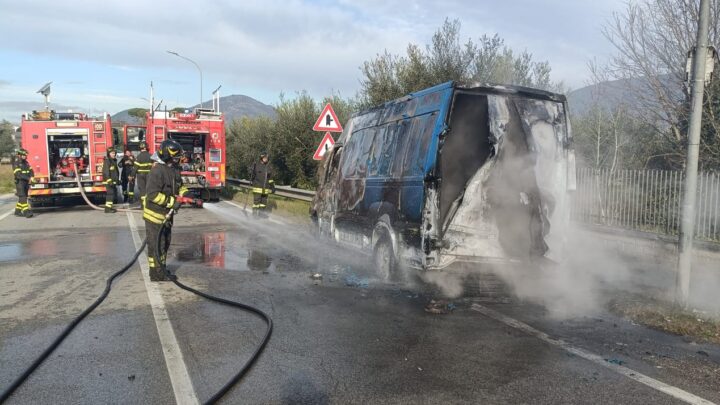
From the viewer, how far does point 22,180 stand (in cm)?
1541

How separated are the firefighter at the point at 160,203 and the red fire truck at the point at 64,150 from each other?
441 inches

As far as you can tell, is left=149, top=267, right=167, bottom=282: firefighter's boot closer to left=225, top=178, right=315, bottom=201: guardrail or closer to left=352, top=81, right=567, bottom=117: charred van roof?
left=352, top=81, right=567, bottom=117: charred van roof

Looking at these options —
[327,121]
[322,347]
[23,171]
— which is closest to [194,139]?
[23,171]

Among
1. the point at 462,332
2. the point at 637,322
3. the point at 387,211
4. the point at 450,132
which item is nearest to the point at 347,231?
the point at 387,211

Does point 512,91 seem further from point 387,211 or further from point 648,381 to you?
point 648,381

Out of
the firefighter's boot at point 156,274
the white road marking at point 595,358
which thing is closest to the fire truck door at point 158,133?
the firefighter's boot at point 156,274

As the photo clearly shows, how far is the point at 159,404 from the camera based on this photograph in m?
3.62

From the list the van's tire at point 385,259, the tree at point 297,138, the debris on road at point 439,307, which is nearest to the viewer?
the debris on road at point 439,307

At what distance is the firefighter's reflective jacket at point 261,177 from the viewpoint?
48.5ft

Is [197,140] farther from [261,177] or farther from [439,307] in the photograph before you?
[439,307]

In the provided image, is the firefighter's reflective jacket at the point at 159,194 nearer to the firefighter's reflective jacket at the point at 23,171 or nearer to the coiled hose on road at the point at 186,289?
the coiled hose on road at the point at 186,289

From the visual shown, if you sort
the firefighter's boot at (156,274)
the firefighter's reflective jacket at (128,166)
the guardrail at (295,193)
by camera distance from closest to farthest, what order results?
the firefighter's boot at (156,274) < the guardrail at (295,193) < the firefighter's reflective jacket at (128,166)

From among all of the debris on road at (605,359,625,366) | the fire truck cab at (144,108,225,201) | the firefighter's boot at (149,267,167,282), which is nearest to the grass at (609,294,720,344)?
the debris on road at (605,359,625,366)

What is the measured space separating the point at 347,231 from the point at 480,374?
184 inches
